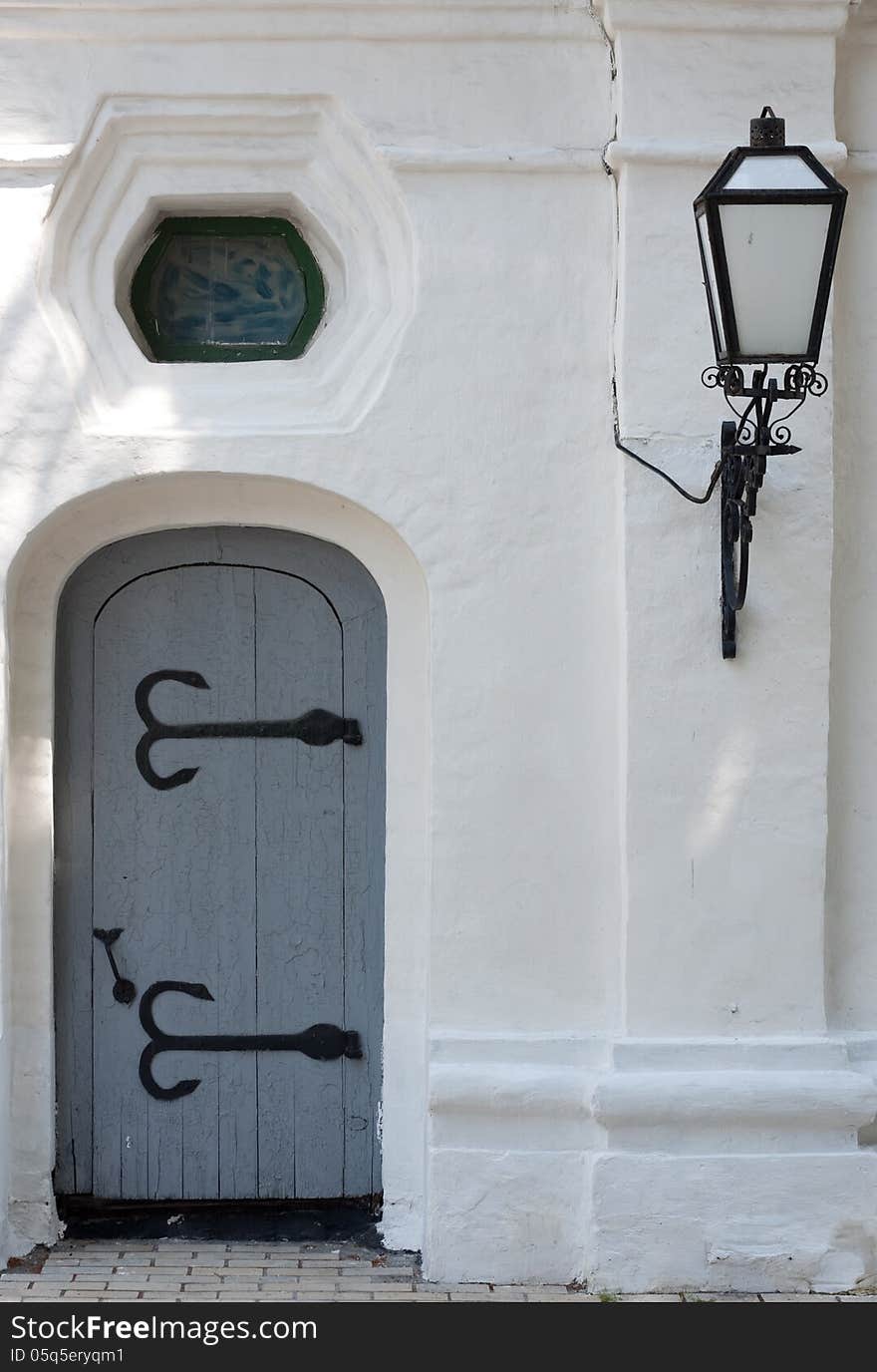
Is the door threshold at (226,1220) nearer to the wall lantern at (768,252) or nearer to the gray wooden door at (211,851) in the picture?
the gray wooden door at (211,851)

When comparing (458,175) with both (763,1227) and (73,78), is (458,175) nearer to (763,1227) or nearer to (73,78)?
(73,78)

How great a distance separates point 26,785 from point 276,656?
0.84m

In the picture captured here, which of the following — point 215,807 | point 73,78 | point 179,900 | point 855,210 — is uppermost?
point 73,78

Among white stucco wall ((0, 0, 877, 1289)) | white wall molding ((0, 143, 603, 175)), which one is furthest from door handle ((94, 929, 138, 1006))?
white wall molding ((0, 143, 603, 175))

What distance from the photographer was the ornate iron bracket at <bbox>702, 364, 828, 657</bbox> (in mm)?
3676

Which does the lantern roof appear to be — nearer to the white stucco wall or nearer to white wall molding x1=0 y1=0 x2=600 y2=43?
the white stucco wall

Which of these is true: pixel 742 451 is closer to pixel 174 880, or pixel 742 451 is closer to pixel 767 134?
pixel 767 134

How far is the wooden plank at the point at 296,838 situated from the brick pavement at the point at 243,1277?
0.46m

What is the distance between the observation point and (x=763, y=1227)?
4.20 meters

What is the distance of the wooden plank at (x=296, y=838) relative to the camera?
4.60 meters

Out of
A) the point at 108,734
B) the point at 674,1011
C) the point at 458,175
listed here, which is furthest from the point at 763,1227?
the point at 458,175

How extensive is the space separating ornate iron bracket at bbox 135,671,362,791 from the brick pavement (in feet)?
4.56

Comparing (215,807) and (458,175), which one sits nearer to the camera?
(458,175)

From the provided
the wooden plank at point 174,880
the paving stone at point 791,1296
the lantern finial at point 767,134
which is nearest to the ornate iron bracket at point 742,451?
the lantern finial at point 767,134
